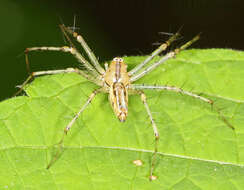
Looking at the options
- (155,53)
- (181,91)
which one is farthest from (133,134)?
(155,53)

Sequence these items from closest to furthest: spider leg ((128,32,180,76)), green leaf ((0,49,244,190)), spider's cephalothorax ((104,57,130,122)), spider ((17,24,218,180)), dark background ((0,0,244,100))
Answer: green leaf ((0,49,244,190)) → spider ((17,24,218,180)) → spider's cephalothorax ((104,57,130,122)) → spider leg ((128,32,180,76)) → dark background ((0,0,244,100))

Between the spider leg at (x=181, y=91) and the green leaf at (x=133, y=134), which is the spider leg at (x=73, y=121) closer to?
the green leaf at (x=133, y=134)

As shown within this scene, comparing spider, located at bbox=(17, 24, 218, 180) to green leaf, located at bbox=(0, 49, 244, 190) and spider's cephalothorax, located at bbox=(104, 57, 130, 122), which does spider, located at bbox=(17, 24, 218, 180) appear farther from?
green leaf, located at bbox=(0, 49, 244, 190)

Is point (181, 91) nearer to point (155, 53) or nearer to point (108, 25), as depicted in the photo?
point (155, 53)

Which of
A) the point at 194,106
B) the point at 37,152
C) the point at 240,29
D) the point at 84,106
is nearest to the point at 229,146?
the point at 194,106

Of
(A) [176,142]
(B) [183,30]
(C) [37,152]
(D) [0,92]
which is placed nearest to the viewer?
(C) [37,152]

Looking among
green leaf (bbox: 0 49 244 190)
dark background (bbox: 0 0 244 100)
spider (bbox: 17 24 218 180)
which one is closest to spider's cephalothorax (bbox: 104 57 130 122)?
spider (bbox: 17 24 218 180)

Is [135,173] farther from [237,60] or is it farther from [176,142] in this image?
[237,60]
